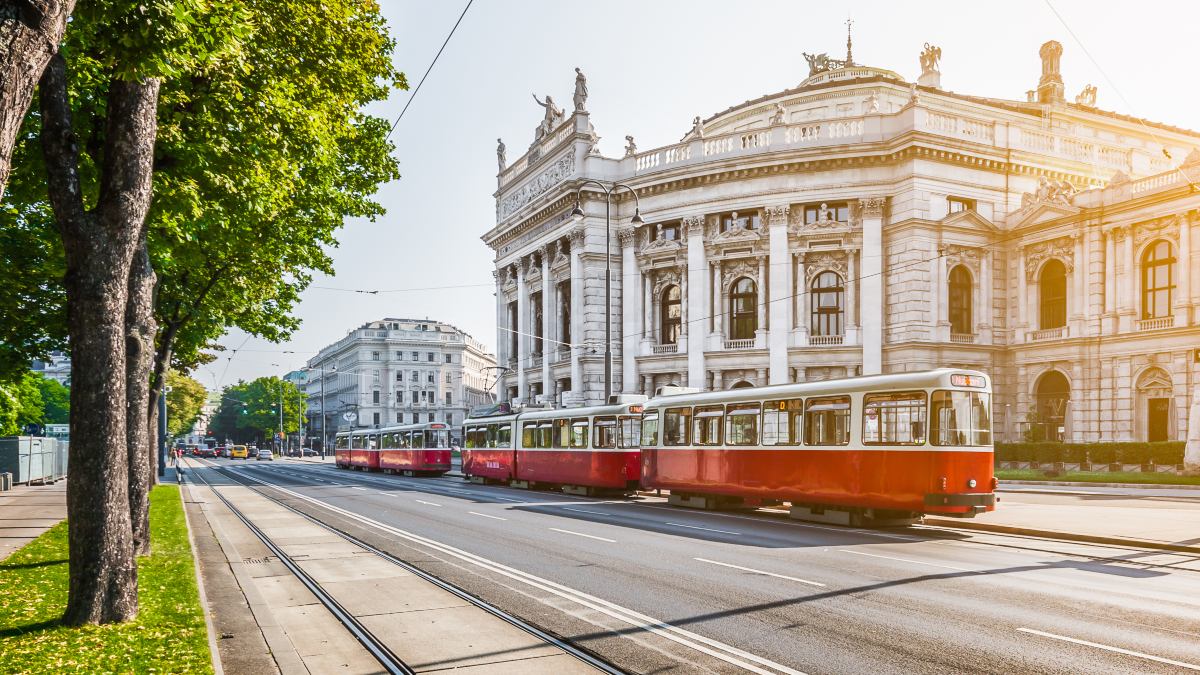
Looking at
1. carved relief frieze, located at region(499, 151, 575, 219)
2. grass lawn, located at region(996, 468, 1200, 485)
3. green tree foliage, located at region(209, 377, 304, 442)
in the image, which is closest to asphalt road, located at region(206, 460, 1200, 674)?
grass lawn, located at region(996, 468, 1200, 485)

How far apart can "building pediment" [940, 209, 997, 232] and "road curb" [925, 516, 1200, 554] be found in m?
28.0

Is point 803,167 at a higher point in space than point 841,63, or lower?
lower

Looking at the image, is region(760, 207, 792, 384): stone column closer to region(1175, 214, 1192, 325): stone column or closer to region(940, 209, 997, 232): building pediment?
region(940, 209, 997, 232): building pediment

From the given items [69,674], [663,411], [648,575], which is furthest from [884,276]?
[69,674]

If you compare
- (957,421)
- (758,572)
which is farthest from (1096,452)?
(758,572)

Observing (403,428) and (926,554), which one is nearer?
(926,554)

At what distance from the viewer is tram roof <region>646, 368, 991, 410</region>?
59.3ft

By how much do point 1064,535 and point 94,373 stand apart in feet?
53.8

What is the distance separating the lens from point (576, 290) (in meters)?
55.5

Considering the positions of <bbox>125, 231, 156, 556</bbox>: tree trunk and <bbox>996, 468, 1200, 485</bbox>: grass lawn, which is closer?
<bbox>125, 231, 156, 556</bbox>: tree trunk

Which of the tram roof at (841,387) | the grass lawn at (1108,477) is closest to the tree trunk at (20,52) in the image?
the tram roof at (841,387)

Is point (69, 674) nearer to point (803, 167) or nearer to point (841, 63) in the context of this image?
point (803, 167)

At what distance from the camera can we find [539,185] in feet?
206

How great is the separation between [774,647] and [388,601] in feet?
17.0
